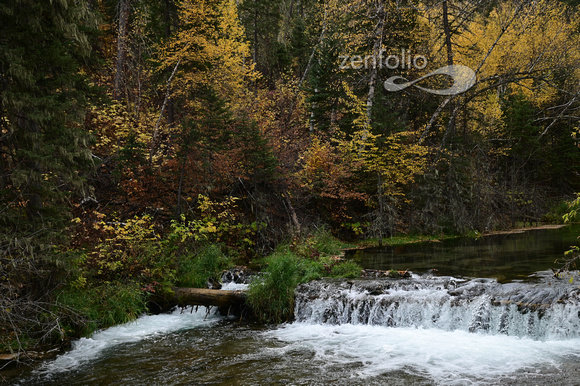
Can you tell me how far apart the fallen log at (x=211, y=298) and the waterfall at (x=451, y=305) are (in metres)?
1.40

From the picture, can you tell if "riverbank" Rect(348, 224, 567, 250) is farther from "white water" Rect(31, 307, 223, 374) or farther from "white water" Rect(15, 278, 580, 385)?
"white water" Rect(31, 307, 223, 374)

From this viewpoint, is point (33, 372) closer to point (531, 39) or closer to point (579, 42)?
point (531, 39)

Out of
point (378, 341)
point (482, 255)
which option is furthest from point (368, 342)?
point (482, 255)

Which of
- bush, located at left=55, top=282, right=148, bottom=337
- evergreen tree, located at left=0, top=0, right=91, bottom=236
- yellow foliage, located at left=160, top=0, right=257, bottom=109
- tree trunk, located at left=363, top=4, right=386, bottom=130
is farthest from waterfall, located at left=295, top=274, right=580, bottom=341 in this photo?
tree trunk, located at left=363, top=4, right=386, bottom=130

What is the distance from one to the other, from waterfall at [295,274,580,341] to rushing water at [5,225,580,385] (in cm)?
2

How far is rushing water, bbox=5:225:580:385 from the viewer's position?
20.6ft

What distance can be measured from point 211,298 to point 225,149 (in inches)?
251

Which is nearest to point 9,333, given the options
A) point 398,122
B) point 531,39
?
point 398,122

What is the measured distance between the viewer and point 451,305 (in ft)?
27.4

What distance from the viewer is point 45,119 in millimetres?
6629

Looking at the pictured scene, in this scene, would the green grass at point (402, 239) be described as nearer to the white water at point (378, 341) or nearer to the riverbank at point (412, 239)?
the riverbank at point (412, 239)

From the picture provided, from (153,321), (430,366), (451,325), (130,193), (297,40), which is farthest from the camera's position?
(297,40)

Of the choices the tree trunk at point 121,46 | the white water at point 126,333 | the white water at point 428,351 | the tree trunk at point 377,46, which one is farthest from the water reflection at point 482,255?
the tree trunk at point 121,46

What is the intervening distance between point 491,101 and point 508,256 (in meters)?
17.6
